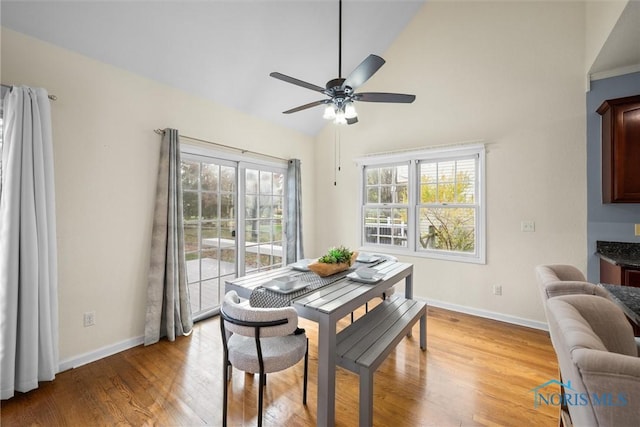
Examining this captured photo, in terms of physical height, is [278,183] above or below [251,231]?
above

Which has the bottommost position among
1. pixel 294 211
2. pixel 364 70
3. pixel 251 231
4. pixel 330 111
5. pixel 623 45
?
pixel 251 231

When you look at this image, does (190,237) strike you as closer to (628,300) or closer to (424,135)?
(424,135)

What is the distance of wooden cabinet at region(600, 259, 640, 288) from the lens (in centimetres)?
212

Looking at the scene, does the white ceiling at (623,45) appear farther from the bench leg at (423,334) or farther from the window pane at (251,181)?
the window pane at (251,181)

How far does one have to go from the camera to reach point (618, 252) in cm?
259

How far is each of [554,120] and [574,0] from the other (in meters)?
1.15

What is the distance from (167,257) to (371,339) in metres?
2.09

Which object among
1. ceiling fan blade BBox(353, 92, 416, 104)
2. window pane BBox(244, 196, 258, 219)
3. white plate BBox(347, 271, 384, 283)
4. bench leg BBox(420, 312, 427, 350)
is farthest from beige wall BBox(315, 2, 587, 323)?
window pane BBox(244, 196, 258, 219)

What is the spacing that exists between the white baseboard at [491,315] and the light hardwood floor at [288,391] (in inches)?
15.9

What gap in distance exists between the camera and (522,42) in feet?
9.94

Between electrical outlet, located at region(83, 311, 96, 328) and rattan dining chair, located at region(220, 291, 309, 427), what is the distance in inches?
58.9

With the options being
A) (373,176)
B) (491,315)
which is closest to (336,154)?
(373,176)

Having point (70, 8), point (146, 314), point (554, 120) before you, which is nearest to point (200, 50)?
point (70, 8)

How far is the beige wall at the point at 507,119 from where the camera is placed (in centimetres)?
284
